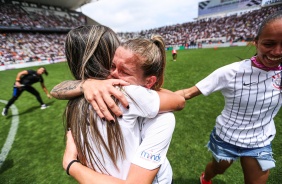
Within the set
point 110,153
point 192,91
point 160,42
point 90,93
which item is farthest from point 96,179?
point 192,91

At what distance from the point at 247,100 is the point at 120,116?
153cm

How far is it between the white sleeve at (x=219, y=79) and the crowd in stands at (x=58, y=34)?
27.5 m

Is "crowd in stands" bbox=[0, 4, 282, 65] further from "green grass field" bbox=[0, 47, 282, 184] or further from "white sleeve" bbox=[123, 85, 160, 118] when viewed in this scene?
"white sleeve" bbox=[123, 85, 160, 118]

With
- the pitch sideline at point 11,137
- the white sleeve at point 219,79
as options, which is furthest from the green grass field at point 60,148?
the white sleeve at point 219,79

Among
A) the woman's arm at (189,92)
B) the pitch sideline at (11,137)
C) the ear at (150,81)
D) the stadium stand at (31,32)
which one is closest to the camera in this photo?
the ear at (150,81)

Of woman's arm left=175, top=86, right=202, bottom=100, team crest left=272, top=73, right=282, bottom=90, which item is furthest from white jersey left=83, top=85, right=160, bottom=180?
team crest left=272, top=73, right=282, bottom=90

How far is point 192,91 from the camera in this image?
2.07 m

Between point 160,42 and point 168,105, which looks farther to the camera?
point 160,42

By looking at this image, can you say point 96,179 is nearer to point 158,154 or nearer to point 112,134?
point 112,134

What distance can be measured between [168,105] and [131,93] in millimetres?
261

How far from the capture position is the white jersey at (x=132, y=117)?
39.2 inches

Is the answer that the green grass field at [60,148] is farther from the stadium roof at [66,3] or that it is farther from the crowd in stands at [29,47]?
the stadium roof at [66,3]

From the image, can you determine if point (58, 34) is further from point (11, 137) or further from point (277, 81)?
point (277, 81)

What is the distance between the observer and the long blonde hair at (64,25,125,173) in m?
1.05
